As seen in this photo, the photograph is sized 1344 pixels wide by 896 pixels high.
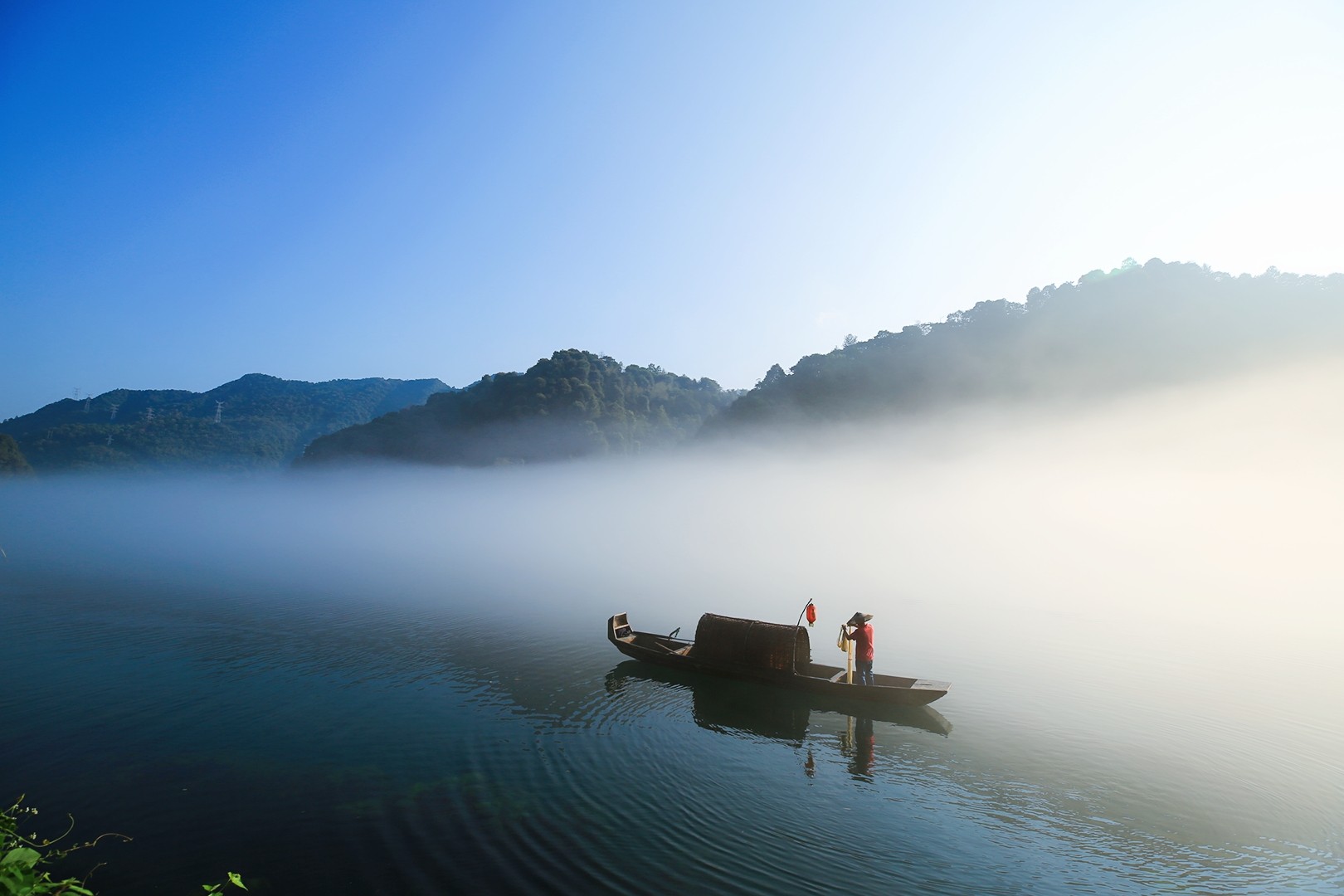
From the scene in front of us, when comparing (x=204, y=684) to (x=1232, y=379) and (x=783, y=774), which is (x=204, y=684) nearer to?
(x=783, y=774)

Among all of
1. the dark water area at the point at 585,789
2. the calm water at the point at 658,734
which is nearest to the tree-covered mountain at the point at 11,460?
the calm water at the point at 658,734

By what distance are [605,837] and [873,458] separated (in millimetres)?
112689

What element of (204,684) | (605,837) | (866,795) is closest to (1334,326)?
(866,795)

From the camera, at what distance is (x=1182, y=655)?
101ft

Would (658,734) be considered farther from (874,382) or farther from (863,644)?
(874,382)

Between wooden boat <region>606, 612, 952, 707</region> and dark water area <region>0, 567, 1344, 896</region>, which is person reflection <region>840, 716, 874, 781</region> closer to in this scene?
dark water area <region>0, 567, 1344, 896</region>

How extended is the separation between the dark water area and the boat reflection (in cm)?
13

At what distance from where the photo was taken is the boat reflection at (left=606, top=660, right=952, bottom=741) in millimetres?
19750

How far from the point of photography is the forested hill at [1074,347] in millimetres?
97062

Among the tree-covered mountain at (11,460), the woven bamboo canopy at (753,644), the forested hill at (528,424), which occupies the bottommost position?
the woven bamboo canopy at (753,644)

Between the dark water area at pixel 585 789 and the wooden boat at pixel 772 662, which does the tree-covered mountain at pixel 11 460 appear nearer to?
the dark water area at pixel 585 789

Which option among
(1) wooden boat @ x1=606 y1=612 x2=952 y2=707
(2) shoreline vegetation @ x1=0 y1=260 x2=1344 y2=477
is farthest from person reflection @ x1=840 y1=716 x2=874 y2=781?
(2) shoreline vegetation @ x1=0 y1=260 x2=1344 y2=477

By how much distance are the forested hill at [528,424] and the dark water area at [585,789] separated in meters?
127

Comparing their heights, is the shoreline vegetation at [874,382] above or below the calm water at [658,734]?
above
